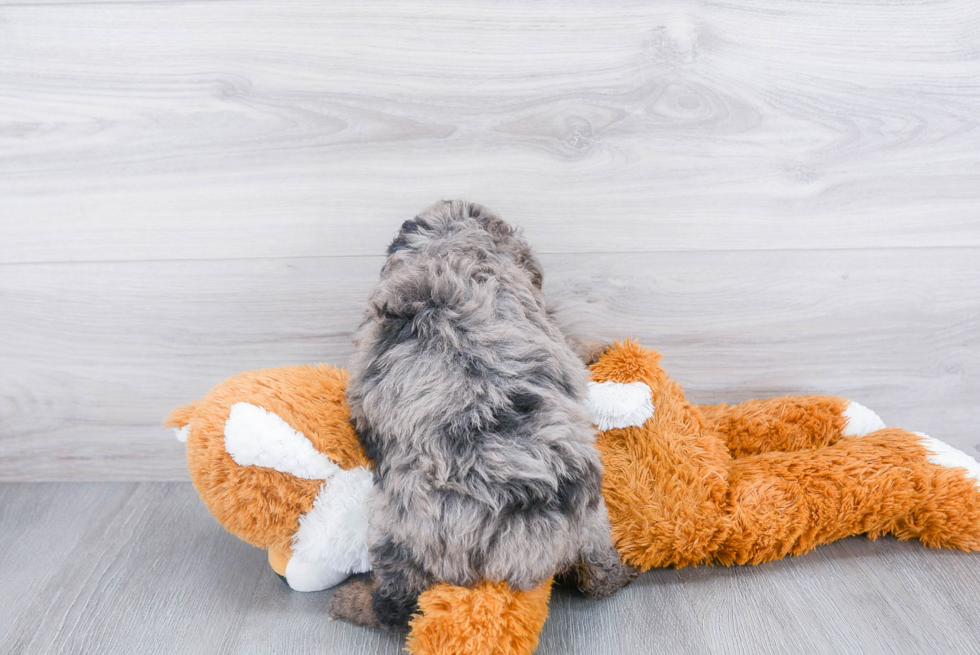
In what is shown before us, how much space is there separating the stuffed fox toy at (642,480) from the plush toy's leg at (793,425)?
4 centimetres

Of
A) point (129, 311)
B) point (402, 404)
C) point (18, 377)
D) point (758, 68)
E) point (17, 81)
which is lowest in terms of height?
point (18, 377)

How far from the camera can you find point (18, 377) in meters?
1.19

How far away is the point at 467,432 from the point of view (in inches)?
28.1

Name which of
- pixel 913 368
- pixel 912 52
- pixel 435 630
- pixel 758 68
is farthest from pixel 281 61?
pixel 913 368

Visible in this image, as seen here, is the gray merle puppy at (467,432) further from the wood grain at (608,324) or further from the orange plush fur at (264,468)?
the wood grain at (608,324)

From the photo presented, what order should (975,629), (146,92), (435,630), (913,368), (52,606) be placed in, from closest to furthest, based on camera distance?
1. (435,630)
2. (975,629)
3. (52,606)
4. (146,92)
5. (913,368)

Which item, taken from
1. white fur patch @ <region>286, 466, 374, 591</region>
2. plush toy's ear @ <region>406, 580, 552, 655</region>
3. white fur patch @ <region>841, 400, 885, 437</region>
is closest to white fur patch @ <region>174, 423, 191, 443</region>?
white fur patch @ <region>286, 466, 374, 591</region>

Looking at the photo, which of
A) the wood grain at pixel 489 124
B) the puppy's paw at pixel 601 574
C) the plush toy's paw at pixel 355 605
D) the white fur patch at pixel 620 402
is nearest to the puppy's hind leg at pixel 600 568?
the puppy's paw at pixel 601 574

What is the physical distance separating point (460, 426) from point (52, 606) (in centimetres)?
70

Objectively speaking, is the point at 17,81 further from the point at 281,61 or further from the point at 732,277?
the point at 732,277

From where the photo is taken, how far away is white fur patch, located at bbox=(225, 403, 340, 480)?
32.9 inches

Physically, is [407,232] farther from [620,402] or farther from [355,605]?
[355,605]

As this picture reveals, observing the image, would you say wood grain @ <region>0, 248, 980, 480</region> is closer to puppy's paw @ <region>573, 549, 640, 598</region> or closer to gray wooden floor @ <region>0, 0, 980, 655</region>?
gray wooden floor @ <region>0, 0, 980, 655</region>

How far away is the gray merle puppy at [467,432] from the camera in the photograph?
2.32 feet
